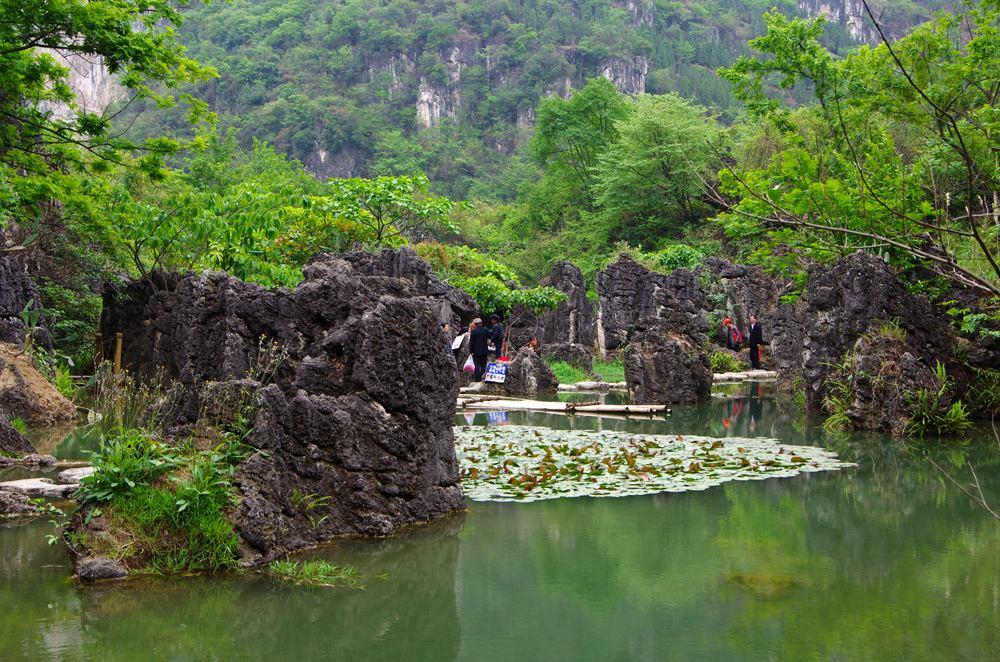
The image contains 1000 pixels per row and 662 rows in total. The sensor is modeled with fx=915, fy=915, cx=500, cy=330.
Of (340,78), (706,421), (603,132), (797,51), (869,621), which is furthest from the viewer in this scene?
(340,78)

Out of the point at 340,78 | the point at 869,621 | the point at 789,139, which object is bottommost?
the point at 869,621

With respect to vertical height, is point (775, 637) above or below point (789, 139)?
below

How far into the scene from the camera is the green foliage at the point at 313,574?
17.6 feet

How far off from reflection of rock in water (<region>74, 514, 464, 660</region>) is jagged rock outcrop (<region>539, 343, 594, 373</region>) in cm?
1846

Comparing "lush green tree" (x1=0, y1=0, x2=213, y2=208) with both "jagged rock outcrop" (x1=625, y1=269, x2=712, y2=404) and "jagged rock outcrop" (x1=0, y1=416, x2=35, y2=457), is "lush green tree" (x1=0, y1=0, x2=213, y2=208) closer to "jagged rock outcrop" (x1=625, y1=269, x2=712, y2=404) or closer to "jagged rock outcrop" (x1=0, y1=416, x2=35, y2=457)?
"jagged rock outcrop" (x1=0, y1=416, x2=35, y2=457)

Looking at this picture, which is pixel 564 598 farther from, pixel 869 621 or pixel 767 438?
pixel 767 438

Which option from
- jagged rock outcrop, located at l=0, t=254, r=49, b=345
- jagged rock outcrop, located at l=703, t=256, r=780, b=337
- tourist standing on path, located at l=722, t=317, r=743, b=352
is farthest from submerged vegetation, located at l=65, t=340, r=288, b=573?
jagged rock outcrop, located at l=703, t=256, r=780, b=337

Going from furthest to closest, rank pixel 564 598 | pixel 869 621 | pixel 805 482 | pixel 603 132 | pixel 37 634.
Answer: pixel 603 132 → pixel 805 482 → pixel 564 598 → pixel 869 621 → pixel 37 634

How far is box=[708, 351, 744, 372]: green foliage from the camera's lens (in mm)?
23672

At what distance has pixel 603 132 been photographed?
46.7 metres

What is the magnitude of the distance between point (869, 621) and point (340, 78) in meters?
94.3

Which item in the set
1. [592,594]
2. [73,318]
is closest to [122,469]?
[592,594]

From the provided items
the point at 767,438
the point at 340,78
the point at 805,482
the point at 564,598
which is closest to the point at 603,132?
the point at 767,438

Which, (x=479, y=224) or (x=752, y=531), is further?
(x=479, y=224)
